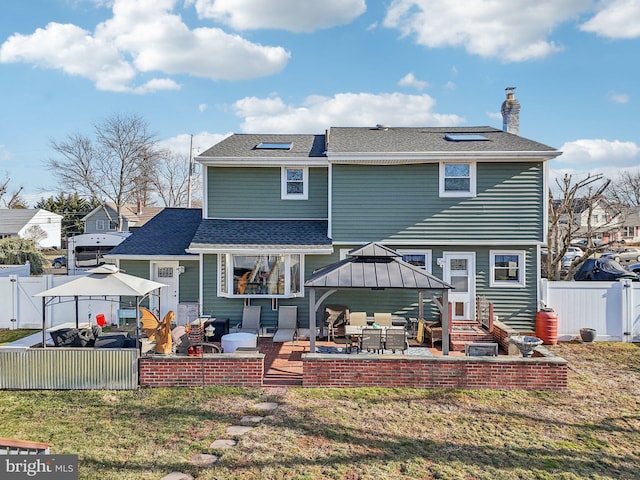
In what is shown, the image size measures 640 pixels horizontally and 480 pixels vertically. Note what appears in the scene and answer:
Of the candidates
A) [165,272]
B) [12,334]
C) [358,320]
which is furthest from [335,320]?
[12,334]

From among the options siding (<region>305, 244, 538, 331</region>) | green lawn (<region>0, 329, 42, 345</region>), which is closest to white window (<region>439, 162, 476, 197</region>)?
siding (<region>305, 244, 538, 331</region>)

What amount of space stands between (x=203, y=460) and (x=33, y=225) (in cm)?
5306

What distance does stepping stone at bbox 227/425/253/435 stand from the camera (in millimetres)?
6379

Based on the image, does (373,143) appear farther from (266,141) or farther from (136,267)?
(136,267)

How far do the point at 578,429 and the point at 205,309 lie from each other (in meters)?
10.2

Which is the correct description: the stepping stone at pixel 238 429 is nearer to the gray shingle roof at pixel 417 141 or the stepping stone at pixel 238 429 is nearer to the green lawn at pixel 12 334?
the gray shingle roof at pixel 417 141

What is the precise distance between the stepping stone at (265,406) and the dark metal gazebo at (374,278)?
1.65 m

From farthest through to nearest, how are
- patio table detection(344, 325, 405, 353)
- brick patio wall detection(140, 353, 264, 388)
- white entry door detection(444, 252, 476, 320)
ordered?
white entry door detection(444, 252, 476, 320), patio table detection(344, 325, 405, 353), brick patio wall detection(140, 353, 264, 388)

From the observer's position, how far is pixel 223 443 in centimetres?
605

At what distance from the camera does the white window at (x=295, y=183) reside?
44.7 ft

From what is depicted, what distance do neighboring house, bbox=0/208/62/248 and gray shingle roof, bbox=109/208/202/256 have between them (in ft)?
123

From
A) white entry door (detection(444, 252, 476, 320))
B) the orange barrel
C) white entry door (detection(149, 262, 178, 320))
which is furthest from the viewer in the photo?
white entry door (detection(149, 262, 178, 320))

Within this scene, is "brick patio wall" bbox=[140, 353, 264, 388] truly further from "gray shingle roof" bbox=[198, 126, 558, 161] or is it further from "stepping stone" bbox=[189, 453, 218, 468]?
"gray shingle roof" bbox=[198, 126, 558, 161]

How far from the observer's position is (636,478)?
5297 mm
